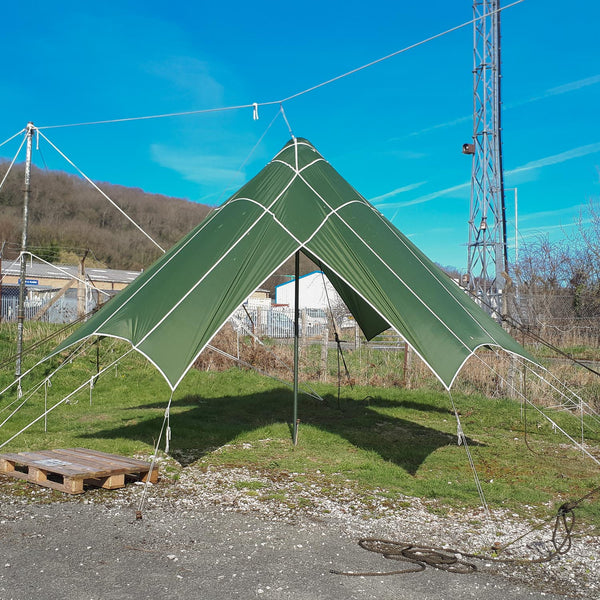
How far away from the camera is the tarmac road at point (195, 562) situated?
11.2ft

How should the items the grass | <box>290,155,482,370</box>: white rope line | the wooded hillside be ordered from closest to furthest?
<box>290,155,482,370</box>: white rope line
the grass
the wooded hillside

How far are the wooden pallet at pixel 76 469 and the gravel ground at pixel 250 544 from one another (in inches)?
3.8

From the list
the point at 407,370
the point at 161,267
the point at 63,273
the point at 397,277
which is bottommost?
the point at 407,370

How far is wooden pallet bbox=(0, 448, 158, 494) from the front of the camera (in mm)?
5242

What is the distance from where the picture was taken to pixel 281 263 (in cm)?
606

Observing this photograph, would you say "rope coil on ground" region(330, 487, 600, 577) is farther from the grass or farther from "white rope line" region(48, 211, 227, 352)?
"white rope line" region(48, 211, 227, 352)

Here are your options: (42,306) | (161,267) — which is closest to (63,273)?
(42,306)

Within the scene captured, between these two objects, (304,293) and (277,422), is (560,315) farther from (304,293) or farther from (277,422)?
(304,293)

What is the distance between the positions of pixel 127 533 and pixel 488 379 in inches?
322

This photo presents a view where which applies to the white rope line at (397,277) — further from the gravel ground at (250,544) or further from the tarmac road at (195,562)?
the tarmac road at (195,562)

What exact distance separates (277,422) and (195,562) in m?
4.69

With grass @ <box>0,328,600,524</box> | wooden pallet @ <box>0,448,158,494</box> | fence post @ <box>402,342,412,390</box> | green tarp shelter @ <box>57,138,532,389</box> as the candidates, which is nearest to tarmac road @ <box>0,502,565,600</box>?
wooden pallet @ <box>0,448,158,494</box>

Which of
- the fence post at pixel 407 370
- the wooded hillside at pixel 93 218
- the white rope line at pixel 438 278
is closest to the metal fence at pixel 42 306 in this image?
the fence post at pixel 407 370

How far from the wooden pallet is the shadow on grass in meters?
0.84
